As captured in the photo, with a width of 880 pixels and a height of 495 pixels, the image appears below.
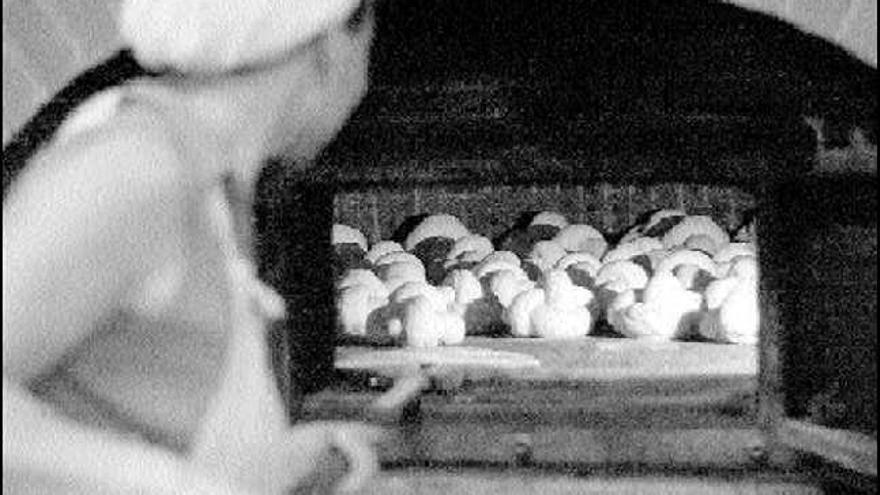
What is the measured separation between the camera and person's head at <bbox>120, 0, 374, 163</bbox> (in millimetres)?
908

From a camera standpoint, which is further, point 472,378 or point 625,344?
point 625,344

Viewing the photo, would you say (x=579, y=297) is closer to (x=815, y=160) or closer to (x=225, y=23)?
(x=815, y=160)

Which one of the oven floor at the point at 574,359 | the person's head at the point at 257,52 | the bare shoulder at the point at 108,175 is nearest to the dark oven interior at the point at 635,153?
the oven floor at the point at 574,359

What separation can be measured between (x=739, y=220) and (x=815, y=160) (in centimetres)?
143

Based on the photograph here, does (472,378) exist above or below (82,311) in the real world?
below

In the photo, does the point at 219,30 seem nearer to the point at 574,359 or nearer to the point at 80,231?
the point at 80,231

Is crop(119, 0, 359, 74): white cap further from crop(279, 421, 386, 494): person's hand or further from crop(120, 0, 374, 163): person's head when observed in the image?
crop(279, 421, 386, 494): person's hand

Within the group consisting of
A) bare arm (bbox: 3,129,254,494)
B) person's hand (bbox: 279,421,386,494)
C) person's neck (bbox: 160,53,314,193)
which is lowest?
person's hand (bbox: 279,421,386,494)

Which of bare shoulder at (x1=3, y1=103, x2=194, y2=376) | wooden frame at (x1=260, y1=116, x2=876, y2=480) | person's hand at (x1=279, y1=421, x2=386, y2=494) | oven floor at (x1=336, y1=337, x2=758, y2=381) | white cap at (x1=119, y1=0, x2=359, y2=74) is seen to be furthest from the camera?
oven floor at (x1=336, y1=337, x2=758, y2=381)

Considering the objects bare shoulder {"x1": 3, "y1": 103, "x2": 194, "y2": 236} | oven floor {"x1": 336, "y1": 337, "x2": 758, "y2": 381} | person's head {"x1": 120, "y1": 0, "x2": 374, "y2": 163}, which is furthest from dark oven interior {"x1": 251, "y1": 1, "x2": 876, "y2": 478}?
bare shoulder {"x1": 3, "y1": 103, "x2": 194, "y2": 236}

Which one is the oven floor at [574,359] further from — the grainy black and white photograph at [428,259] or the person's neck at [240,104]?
the person's neck at [240,104]

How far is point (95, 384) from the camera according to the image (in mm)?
933

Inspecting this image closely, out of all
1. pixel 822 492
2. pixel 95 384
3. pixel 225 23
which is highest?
pixel 225 23

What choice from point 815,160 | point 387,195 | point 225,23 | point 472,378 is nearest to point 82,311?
point 225,23
